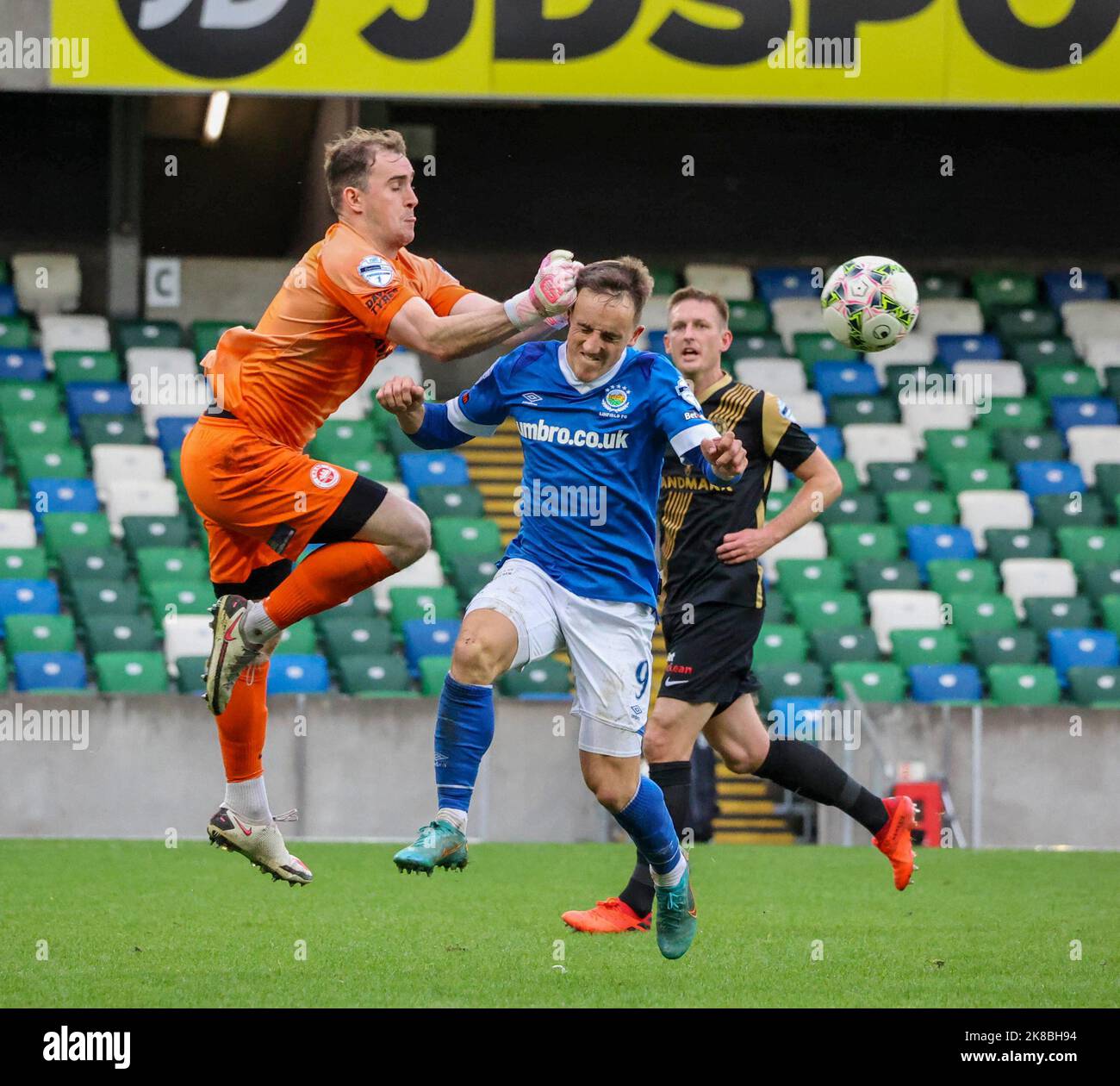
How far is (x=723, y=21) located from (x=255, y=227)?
9784 millimetres

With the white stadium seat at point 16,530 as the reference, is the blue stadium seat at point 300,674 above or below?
below

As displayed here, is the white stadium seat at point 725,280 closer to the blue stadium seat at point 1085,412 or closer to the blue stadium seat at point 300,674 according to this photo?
the blue stadium seat at point 1085,412

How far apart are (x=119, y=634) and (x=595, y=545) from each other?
848cm

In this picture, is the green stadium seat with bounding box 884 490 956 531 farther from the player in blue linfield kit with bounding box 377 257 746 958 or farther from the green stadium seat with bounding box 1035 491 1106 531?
the player in blue linfield kit with bounding box 377 257 746 958

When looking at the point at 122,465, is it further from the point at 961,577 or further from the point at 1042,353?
the point at 1042,353

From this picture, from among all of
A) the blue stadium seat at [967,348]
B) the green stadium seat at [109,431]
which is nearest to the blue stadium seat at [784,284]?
the blue stadium seat at [967,348]

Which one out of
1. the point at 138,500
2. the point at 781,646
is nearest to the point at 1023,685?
the point at 781,646

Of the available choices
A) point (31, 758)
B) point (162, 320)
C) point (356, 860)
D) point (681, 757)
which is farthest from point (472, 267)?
point (681, 757)

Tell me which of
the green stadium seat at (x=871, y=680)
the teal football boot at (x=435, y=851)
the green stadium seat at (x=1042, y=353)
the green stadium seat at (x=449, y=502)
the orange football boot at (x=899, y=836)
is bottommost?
the orange football boot at (x=899, y=836)

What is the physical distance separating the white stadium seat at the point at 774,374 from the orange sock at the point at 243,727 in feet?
37.7

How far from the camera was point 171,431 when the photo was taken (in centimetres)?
1653

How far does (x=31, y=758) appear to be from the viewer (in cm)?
1275

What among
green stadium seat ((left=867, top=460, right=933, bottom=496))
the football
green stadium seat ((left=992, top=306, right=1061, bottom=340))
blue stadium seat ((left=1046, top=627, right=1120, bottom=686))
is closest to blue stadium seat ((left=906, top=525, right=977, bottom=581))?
green stadium seat ((left=867, top=460, right=933, bottom=496))

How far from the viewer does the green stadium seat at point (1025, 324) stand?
19547 millimetres
